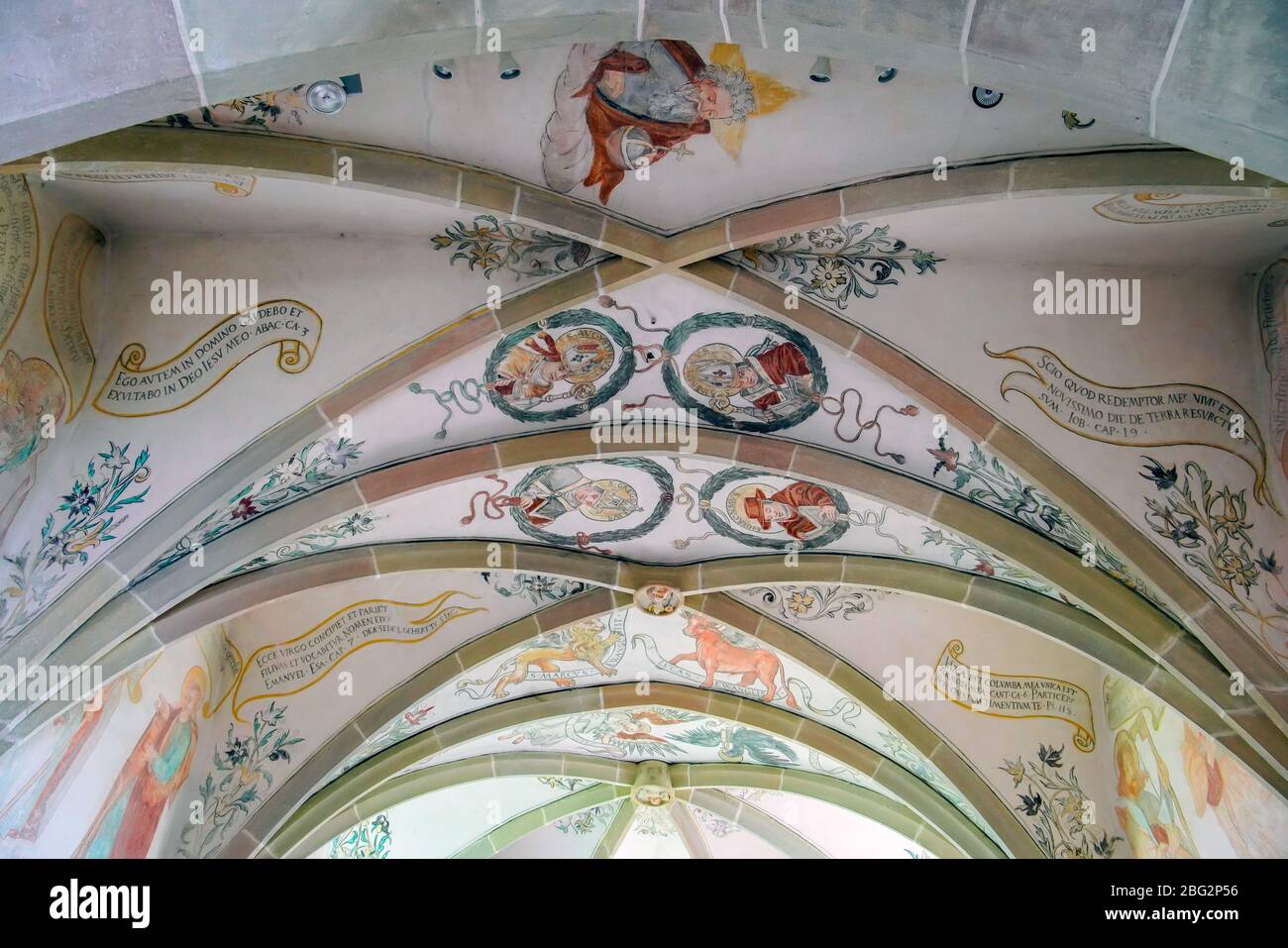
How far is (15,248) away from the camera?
6641 millimetres

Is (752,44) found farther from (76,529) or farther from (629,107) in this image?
(76,529)

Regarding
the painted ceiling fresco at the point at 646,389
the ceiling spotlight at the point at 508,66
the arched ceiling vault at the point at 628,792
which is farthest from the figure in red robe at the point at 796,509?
the ceiling spotlight at the point at 508,66

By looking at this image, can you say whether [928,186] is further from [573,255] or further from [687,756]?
[687,756]

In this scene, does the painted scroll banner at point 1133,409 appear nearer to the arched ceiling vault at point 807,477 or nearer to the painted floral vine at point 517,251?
the arched ceiling vault at point 807,477

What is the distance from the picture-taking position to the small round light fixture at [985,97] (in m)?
6.19

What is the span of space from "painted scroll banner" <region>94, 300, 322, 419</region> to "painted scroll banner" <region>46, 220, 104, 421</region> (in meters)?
0.14

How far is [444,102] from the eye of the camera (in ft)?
21.3

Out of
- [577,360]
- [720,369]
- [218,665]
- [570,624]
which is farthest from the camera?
[570,624]

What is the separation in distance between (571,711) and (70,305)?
19.3 feet

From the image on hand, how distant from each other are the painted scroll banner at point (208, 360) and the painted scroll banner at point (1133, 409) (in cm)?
384

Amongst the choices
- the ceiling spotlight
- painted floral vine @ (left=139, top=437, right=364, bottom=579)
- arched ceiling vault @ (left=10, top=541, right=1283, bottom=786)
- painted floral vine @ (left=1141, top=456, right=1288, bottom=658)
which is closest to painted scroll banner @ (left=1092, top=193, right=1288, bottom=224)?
painted floral vine @ (left=1141, top=456, right=1288, bottom=658)

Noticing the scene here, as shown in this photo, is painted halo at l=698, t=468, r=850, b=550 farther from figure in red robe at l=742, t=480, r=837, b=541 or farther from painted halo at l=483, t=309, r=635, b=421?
painted halo at l=483, t=309, r=635, b=421

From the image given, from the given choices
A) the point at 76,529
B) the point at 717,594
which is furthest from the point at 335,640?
the point at 76,529
